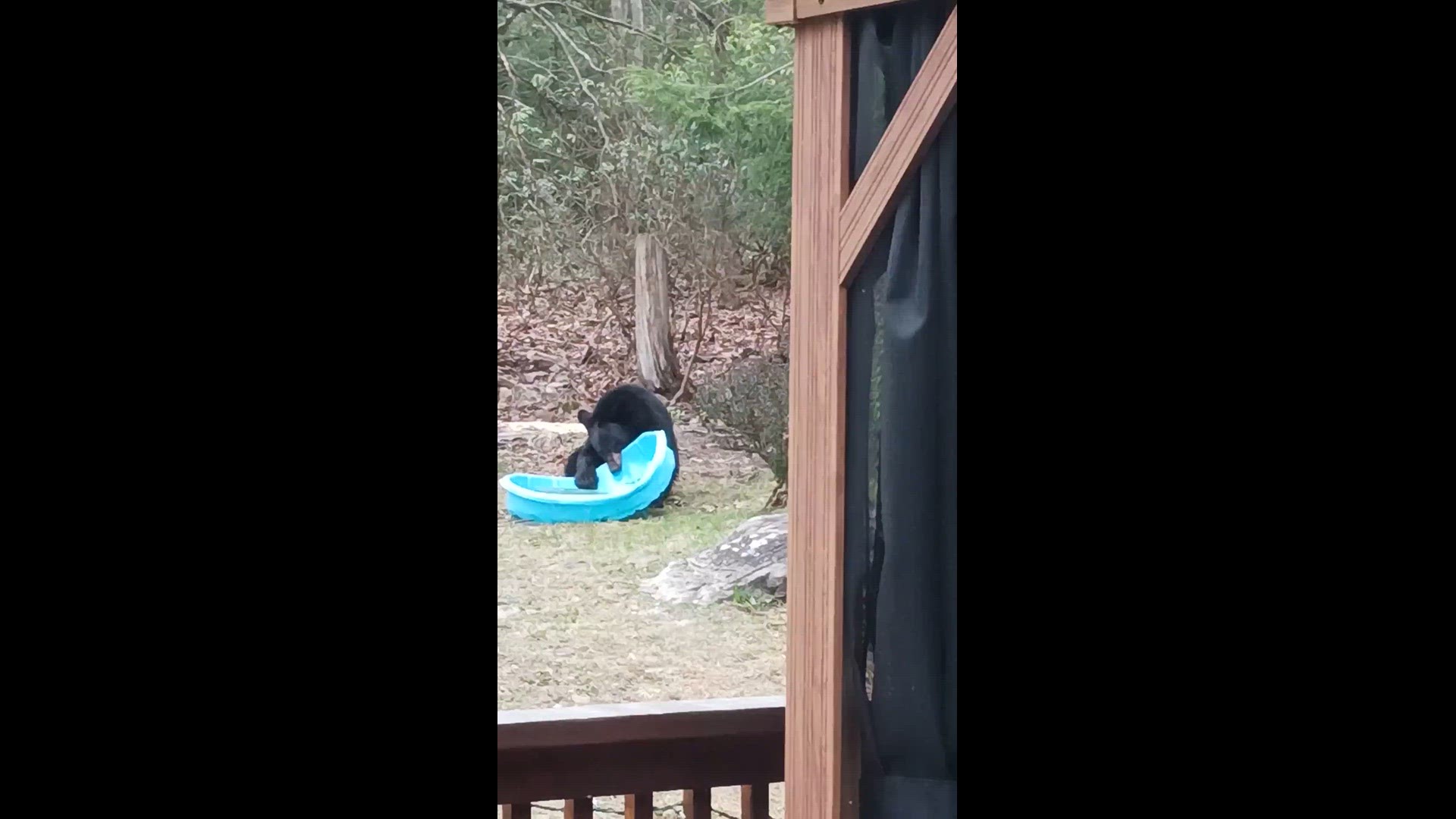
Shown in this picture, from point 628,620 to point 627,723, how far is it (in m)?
3.63

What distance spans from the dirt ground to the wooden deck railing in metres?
2.87

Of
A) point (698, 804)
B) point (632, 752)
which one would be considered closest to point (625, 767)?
point (632, 752)

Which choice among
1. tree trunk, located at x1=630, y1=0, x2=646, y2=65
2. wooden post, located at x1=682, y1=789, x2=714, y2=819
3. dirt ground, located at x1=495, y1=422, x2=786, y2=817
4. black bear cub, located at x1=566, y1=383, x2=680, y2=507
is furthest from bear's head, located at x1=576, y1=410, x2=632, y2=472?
wooden post, located at x1=682, y1=789, x2=714, y2=819

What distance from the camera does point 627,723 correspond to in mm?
1437

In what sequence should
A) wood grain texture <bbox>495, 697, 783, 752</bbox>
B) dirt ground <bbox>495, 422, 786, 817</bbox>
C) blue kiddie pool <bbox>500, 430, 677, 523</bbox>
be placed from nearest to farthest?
wood grain texture <bbox>495, 697, 783, 752</bbox>
dirt ground <bbox>495, 422, 786, 817</bbox>
blue kiddie pool <bbox>500, 430, 677, 523</bbox>

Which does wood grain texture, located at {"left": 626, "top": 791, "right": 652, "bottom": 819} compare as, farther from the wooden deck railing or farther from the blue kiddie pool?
the blue kiddie pool

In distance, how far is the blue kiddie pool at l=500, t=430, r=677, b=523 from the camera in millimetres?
5363

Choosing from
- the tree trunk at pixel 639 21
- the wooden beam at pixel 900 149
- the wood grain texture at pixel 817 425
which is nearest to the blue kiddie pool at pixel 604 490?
the tree trunk at pixel 639 21
